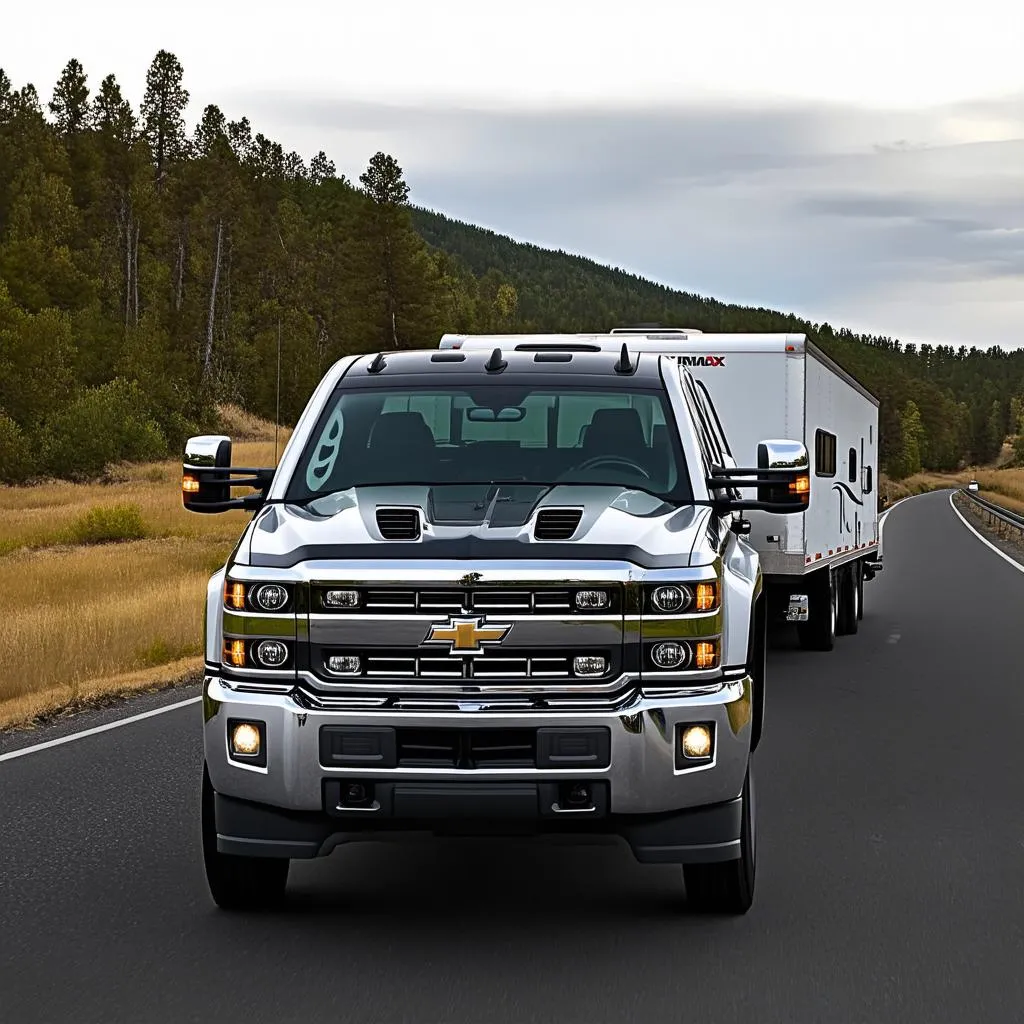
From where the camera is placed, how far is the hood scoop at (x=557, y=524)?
612 cm

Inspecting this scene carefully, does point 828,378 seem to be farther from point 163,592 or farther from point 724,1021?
point 724,1021

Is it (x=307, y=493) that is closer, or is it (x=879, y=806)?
(x=307, y=493)

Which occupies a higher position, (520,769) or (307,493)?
(307,493)

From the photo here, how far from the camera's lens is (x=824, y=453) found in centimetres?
1656

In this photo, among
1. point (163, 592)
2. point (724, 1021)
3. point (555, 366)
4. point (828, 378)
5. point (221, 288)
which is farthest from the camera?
point (221, 288)

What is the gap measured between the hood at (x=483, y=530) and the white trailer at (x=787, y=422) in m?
6.67

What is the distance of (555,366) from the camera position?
7848 millimetres

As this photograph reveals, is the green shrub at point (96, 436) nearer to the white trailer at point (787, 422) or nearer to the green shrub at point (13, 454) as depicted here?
the green shrub at point (13, 454)

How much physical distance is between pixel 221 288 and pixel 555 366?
10548 centimetres

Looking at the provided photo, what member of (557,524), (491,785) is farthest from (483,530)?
(491,785)

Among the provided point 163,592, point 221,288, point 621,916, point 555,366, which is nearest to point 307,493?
point 555,366

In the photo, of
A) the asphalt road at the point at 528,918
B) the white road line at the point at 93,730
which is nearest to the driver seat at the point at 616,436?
the asphalt road at the point at 528,918

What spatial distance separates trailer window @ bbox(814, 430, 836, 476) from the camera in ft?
52.3

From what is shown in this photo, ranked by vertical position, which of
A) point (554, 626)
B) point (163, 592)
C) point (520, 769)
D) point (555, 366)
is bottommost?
point (163, 592)
